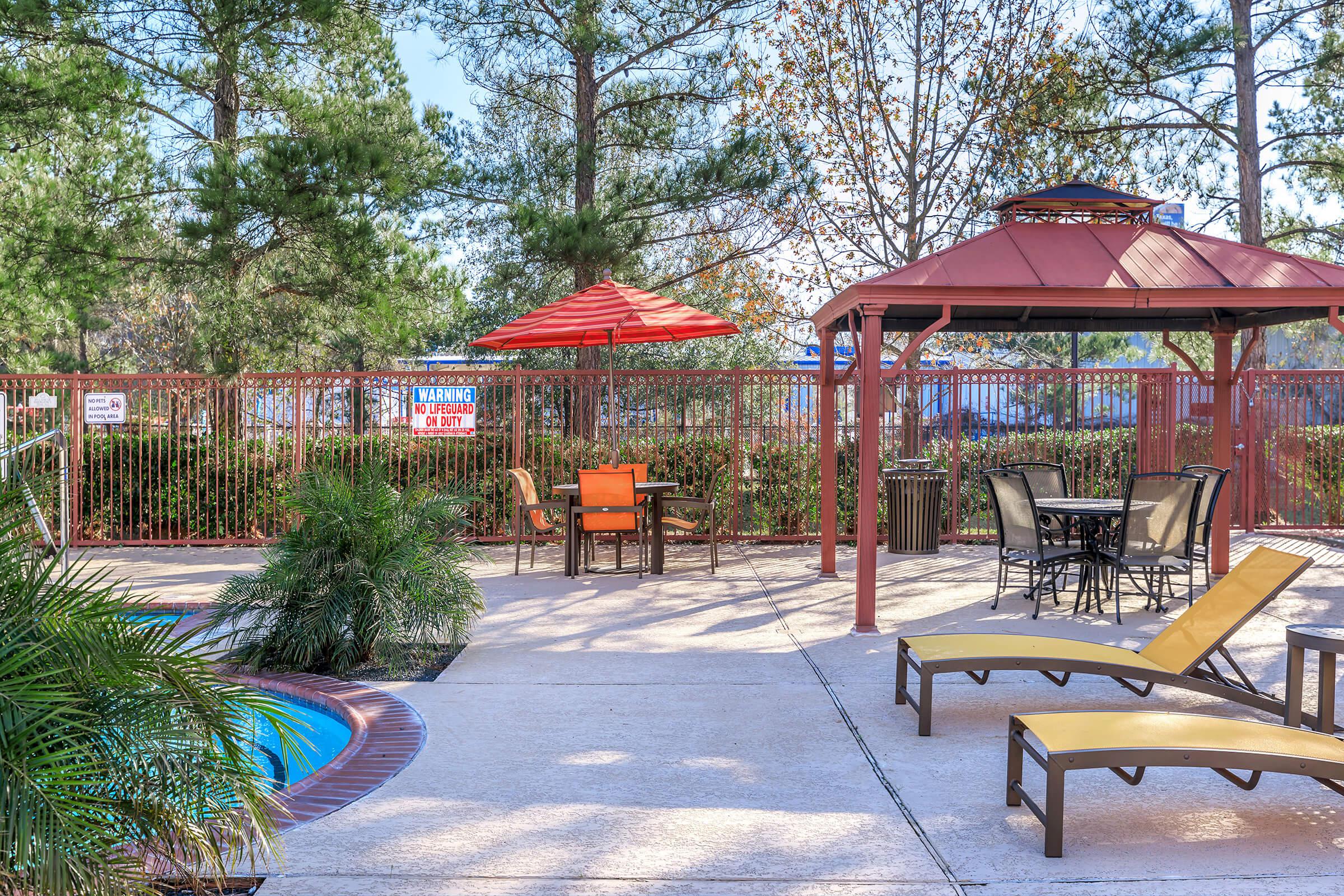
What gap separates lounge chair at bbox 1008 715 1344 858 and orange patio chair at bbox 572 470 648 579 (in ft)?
19.2

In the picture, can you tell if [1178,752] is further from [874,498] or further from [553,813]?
[874,498]

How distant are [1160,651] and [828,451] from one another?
457 centimetres

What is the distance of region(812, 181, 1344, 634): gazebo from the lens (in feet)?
24.2

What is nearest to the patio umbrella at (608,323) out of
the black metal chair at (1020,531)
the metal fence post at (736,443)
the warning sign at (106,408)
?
the metal fence post at (736,443)

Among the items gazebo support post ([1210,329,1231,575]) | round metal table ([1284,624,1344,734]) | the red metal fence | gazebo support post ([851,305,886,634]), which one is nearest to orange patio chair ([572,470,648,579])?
the red metal fence

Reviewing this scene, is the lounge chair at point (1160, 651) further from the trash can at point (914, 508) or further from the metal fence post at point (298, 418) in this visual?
the metal fence post at point (298, 418)

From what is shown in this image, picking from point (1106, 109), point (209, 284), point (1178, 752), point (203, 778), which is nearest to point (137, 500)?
point (209, 284)

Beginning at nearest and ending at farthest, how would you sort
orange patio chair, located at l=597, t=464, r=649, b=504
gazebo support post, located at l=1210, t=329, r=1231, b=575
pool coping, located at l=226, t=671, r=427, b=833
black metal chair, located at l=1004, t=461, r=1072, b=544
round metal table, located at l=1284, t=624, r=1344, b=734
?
pool coping, located at l=226, t=671, r=427, b=833 < round metal table, located at l=1284, t=624, r=1344, b=734 < black metal chair, located at l=1004, t=461, r=1072, b=544 < gazebo support post, located at l=1210, t=329, r=1231, b=575 < orange patio chair, located at l=597, t=464, r=649, b=504

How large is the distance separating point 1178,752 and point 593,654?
3741mm

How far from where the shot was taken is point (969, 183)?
598 inches

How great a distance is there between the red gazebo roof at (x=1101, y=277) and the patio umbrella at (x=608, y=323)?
1293 millimetres

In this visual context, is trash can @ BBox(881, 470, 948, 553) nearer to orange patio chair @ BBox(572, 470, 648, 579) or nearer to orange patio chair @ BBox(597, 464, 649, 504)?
orange patio chair @ BBox(597, 464, 649, 504)

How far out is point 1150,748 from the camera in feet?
11.3

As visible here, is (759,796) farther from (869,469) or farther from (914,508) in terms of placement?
(914,508)
